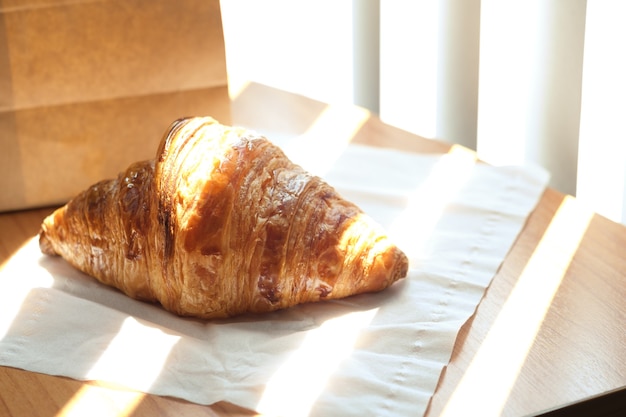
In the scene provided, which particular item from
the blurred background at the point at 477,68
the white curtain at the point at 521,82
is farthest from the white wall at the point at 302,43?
the white curtain at the point at 521,82

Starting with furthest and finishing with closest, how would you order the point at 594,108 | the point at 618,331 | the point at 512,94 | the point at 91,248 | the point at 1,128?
the point at 512,94 → the point at 594,108 → the point at 1,128 → the point at 91,248 → the point at 618,331

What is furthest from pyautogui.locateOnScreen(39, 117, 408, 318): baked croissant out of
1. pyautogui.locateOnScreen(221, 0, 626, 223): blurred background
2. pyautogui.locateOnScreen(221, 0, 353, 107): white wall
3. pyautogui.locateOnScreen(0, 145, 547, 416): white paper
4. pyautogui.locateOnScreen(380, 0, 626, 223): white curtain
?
pyautogui.locateOnScreen(221, 0, 353, 107): white wall

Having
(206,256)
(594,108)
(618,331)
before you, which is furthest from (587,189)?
(206,256)

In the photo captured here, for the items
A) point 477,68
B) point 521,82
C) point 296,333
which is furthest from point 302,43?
point 296,333

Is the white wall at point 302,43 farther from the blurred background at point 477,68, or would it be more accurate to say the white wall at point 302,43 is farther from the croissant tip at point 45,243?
the croissant tip at point 45,243

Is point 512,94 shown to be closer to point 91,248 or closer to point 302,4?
point 302,4
